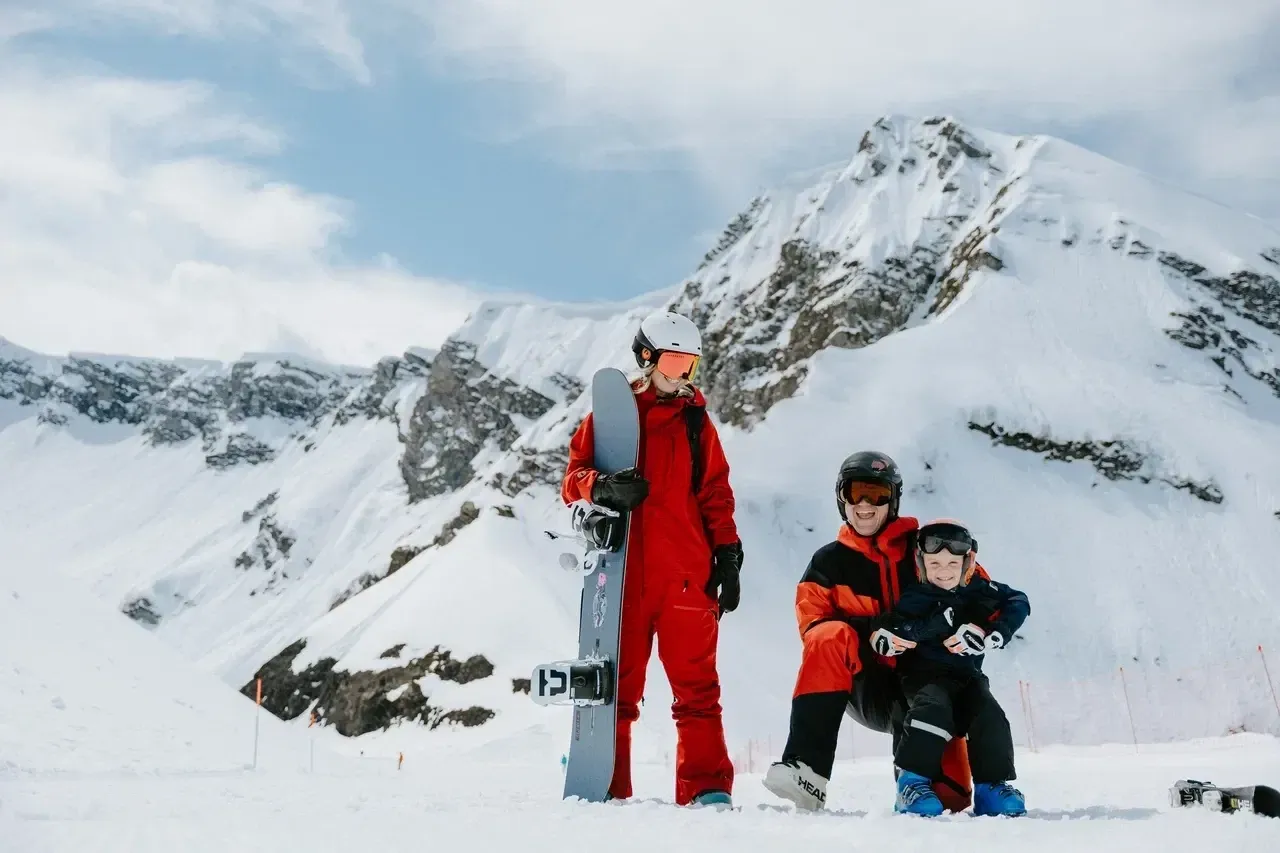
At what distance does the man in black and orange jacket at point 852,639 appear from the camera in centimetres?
341

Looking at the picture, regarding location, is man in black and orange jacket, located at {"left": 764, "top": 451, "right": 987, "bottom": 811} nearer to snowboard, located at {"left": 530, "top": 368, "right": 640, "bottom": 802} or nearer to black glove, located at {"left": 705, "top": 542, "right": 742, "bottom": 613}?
black glove, located at {"left": 705, "top": 542, "right": 742, "bottom": 613}

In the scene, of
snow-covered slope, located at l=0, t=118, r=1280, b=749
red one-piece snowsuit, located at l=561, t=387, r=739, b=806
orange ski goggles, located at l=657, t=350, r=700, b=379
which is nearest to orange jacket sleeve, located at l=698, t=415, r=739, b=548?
red one-piece snowsuit, located at l=561, t=387, r=739, b=806

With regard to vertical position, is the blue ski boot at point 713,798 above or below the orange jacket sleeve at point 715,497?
below

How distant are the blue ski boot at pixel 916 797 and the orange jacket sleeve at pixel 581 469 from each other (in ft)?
6.21

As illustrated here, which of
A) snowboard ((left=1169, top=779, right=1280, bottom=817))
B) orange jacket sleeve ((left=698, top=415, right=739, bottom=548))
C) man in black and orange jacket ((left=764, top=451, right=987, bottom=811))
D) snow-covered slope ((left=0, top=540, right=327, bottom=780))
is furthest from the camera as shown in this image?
snow-covered slope ((left=0, top=540, right=327, bottom=780))

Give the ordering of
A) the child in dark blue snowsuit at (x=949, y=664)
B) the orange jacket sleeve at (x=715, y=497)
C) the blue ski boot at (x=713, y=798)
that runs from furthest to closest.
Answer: the orange jacket sleeve at (x=715, y=497), the blue ski boot at (x=713, y=798), the child in dark blue snowsuit at (x=949, y=664)

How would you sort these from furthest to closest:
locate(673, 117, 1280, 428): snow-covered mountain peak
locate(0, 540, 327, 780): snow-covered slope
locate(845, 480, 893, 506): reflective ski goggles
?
locate(673, 117, 1280, 428): snow-covered mountain peak, locate(0, 540, 327, 780): snow-covered slope, locate(845, 480, 893, 506): reflective ski goggles

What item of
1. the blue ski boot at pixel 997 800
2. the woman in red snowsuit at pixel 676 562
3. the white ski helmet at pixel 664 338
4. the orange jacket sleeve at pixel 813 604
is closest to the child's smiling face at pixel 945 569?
the orange jacket sleeve at pixel 813 604

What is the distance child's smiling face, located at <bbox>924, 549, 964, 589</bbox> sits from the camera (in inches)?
142

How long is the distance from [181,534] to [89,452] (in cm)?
6195

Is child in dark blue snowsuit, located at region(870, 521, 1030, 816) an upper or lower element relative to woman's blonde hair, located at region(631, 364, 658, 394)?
lower

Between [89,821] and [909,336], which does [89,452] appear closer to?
[909,336]

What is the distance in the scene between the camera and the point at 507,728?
28.0 metres

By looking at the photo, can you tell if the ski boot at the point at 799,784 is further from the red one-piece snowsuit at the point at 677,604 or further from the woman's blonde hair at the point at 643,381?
the woman's blonde hair at the point at 643,381
